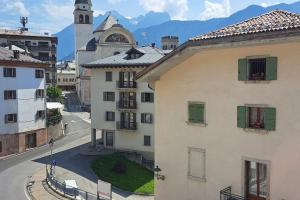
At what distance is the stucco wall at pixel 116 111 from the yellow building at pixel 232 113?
29898 mm

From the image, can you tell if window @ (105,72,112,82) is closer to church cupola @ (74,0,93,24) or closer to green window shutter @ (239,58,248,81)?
green window shutter @ (239,58,248,81)

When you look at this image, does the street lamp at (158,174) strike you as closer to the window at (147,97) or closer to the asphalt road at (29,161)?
the asphalt road at (29,161)

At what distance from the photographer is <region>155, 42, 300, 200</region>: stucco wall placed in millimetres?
16062

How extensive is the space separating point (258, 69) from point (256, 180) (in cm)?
483

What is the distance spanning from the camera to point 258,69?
17156mm

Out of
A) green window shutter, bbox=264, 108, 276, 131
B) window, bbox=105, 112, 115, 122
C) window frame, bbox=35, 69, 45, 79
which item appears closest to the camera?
green window shutter, bbox=264, 108, 276, 131

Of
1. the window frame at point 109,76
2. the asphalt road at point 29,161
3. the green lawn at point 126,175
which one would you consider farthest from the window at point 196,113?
the window frame at point 109,76

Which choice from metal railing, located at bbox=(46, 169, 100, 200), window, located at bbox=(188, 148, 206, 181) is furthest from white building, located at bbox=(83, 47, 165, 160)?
window, located at bbox=(188, 148, 206, 181)

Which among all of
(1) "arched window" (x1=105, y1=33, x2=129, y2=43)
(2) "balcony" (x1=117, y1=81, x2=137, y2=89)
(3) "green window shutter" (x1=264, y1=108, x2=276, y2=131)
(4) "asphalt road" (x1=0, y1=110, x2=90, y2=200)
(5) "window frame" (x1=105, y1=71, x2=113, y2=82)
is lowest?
(4) "asphalt road" (x1=0, y1=110, x2=90, y2=200)

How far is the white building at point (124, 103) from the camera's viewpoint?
51.6 metres

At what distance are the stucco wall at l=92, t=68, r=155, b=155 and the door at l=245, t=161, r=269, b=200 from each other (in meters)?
33.9

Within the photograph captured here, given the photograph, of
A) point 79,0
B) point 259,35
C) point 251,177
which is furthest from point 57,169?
point 79,0

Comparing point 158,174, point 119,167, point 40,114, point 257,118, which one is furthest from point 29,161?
point 257,118

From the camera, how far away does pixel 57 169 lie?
144ft
